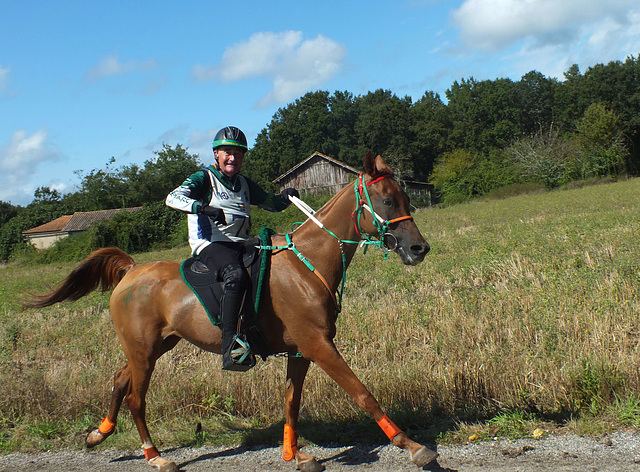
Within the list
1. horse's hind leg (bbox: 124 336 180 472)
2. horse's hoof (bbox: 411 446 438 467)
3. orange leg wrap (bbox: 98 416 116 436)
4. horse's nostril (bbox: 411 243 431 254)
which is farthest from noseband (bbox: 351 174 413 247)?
orange leg wrap (bbox: 98 416 116 436)

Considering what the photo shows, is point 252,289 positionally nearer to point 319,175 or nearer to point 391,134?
point 319,175

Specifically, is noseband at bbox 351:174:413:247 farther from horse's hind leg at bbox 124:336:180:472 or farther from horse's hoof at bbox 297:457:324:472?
horse's hind leg at bbox 124:336:180:472

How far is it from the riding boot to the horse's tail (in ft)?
6.54

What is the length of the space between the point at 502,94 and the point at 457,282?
81596mm

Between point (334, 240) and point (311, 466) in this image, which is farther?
point (334, 240)

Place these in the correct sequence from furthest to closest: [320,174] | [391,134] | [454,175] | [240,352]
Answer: [391,134], [454,175], [320,174], [240,352]

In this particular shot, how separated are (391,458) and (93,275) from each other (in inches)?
157

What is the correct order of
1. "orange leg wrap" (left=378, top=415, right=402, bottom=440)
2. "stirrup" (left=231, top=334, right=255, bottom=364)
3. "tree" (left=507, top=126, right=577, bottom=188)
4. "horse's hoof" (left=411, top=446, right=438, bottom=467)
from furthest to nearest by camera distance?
"tree" (left=507, top=126, right=577, bottom=188) < "stirrup" (left=231, top=334, right=255, bottom=364) < "orange leg wrap" (left=378, top=415, right=402, bottom=440) < "horse's hoof" (left=411, top=446, right=438, bottom=467)

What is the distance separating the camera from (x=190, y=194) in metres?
4.94

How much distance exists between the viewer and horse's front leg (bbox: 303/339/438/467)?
4.14 metres

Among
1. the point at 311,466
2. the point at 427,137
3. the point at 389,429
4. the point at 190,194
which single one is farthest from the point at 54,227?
the point at 389,429

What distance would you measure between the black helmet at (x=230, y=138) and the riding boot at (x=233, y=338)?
1424 millimetres

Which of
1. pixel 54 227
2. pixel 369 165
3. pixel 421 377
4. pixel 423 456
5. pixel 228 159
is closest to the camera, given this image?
pixel 423 456

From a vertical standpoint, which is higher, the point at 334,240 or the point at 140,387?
the point at 334,240
